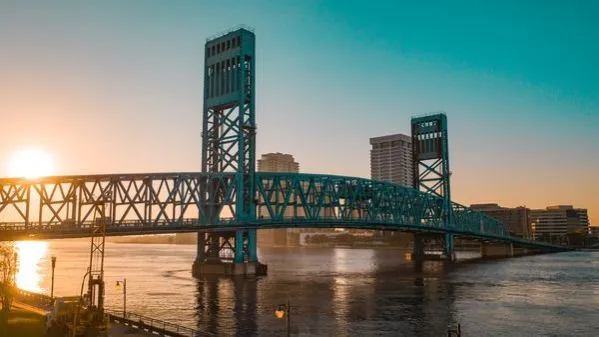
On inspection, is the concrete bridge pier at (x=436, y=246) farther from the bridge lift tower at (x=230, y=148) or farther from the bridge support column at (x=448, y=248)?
the bridge lift tower at (x=230, y=148)

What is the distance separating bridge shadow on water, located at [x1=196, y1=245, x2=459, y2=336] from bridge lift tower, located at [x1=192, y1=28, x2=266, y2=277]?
831 centimetres

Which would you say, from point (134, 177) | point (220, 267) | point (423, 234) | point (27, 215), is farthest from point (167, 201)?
point (423, 234)

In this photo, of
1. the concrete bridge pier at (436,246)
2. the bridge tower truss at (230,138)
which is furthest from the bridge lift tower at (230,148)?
the concrete bridge pier at (436,246)

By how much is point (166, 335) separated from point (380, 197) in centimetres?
11364

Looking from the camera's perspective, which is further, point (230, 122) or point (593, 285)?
point (230, 122)

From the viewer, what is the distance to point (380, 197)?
148125 mm

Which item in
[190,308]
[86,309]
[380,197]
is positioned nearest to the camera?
[86,309]

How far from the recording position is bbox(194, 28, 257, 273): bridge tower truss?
344 ft

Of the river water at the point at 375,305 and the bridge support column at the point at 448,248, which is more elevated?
the bridge support column at the point at 448,248

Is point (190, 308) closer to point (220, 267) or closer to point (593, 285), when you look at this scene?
point (220, 267)

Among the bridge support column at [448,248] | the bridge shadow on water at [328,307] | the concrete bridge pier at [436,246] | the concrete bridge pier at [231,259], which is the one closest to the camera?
the bridge shadow on water at [328,307]

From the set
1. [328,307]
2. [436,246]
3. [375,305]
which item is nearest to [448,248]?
[436,246]

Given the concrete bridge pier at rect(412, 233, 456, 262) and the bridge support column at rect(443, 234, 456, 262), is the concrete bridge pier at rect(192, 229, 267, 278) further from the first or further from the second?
the bridge support column at rect(443, 234, 456, 262)

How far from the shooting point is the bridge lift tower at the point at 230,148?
340 ft
